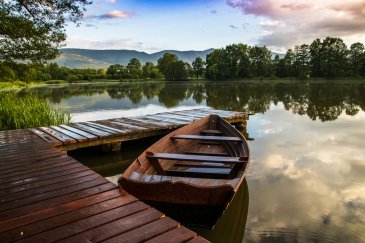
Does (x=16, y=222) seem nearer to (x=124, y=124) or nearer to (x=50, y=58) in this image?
(x=124, y=124)

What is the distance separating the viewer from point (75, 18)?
1155 centimetres

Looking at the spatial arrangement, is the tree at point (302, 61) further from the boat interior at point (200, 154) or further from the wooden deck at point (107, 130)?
the boat interior at point (200, 154)

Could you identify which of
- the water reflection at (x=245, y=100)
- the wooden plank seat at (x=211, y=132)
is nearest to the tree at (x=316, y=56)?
the water reflection at (x=245, y=100)

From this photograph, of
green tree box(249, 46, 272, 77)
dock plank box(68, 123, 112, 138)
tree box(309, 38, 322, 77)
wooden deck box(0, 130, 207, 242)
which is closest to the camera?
wooden deck box(0, 130, 207, 242)

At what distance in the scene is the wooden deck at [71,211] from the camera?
8.69 ft

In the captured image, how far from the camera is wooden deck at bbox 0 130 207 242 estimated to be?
104 inches

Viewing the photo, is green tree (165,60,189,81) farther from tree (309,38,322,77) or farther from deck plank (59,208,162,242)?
deck plank (59,208,162,242)

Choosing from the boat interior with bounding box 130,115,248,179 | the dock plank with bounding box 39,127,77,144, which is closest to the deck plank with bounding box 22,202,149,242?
the boat interior with bounding box 130,115,248,179

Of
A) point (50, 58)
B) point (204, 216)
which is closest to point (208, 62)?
point (50, 58)

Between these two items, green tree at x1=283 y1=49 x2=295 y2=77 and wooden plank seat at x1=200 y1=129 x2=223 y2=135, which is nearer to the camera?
wooden plank seat at x1=200 y1=129 x2=223 y2=135

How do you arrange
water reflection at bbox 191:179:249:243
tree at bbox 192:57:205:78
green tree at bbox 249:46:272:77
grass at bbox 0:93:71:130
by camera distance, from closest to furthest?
water reflection at bbox 191:179:249:243, grass at bbox 0:93:71:130, green tree at bbox 249:46:272:77, tree at bbox 192:57:205:78

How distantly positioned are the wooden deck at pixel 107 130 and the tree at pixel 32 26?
476 cm

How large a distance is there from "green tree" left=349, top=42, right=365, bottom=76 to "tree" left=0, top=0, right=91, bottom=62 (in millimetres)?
53652

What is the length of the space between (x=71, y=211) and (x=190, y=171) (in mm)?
2704
